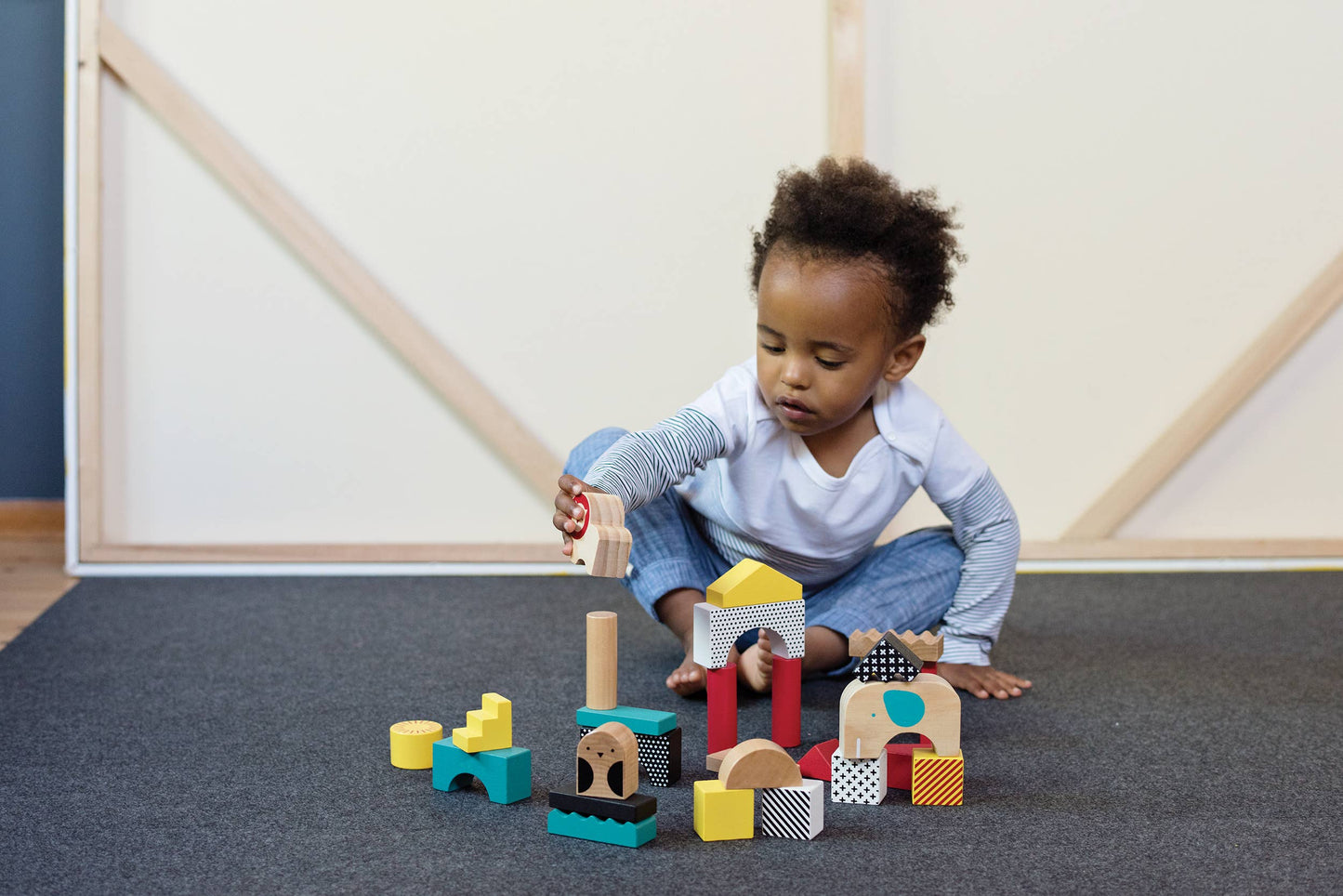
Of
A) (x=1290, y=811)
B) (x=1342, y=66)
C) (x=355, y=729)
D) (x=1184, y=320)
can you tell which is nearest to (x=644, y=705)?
(x=355, y=729)

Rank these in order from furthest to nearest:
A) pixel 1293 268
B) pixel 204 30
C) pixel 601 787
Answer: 1. pixel 1293 268
2. pixel 204 30
3. pixel 601 787

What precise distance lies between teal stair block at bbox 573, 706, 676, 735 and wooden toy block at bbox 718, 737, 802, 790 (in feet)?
0.29

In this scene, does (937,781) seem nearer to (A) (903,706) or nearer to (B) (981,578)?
(A) (903,706)

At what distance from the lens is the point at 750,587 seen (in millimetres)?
936

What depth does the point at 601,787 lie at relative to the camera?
80cm

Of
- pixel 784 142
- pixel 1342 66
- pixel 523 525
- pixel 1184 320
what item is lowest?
pixel 523 525

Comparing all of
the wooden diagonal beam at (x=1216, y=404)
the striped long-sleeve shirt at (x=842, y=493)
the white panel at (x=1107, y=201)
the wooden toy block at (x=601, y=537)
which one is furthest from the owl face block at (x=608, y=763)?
the wooden diagonal beam at (x=1216, y=404)

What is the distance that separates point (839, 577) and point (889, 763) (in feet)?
1.29

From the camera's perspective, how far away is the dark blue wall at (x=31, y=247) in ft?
5.93

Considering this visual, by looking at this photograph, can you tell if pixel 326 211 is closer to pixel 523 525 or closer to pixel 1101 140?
pixel 523 525

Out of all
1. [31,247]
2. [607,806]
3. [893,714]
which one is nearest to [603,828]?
[607,806]

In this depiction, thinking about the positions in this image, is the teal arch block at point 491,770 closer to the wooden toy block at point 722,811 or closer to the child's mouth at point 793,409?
the wooden toy block at point 722,811

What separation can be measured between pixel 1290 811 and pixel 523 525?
47.6 inches

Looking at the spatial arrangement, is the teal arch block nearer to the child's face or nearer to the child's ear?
the child's face
